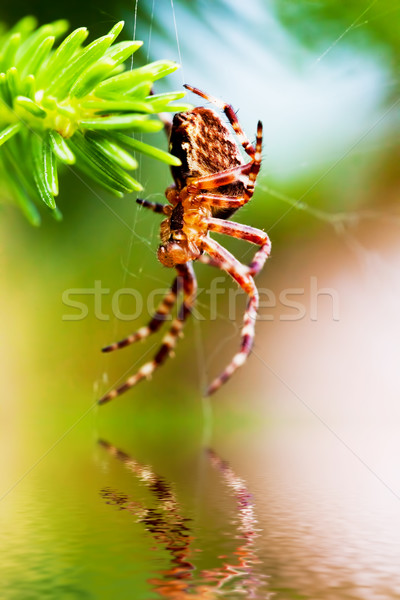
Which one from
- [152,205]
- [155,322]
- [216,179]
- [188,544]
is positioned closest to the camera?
[188,544]

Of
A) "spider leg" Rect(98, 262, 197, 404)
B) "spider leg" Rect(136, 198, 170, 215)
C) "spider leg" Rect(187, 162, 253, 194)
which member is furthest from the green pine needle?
"spider leg" Rect(98, 262, 197, 404)

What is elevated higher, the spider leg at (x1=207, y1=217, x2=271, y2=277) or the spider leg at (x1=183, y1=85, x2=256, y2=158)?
the spider leg at (x1=183, y1=85, x2=256, y2=158)

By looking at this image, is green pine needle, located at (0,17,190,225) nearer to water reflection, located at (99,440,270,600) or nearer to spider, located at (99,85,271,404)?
spider, located at (99,85,271,404)

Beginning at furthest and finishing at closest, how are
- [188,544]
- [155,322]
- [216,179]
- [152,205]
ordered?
[155,322], [152,205], [216,179], [188,544]

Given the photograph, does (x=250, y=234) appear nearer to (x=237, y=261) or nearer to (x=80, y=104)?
(x=237, y=261)

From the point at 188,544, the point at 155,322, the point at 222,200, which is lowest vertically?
the point at 188,544

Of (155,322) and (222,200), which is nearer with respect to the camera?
(222,200)

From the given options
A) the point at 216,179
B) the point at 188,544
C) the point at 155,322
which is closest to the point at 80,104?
the point at 216,179
